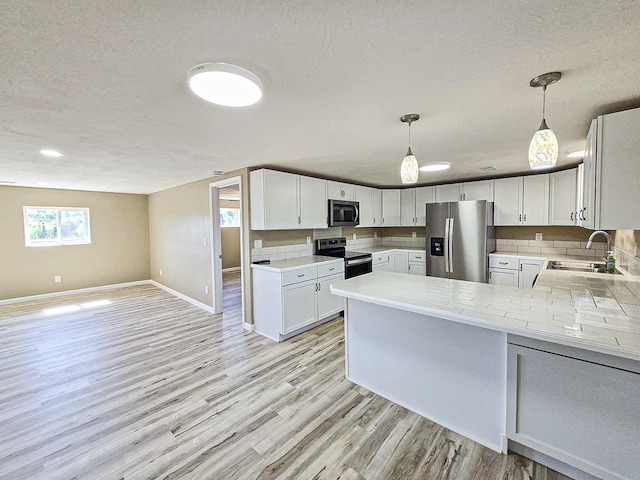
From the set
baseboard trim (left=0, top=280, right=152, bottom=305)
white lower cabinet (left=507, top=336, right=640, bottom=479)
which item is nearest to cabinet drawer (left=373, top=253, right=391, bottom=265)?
white lower cabinet (left=507, top=336, right=640, bottom=479)

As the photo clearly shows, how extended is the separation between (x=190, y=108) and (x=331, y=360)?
255 centimetres

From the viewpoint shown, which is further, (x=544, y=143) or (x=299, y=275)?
(x=299, y=275)

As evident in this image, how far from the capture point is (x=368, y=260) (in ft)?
14.7

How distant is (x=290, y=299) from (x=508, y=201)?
3.63m

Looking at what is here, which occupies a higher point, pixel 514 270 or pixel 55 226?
pixel 55 226

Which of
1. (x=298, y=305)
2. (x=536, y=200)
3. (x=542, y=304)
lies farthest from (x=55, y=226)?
(x=536, y=200)

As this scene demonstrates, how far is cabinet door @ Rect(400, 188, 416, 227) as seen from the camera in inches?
209

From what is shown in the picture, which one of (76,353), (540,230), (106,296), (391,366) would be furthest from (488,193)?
(106,296)

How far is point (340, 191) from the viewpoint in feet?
14.5

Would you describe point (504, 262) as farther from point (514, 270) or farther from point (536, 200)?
point (536, 200)

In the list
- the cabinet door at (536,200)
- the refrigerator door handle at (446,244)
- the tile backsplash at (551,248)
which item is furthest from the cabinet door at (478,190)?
the tile backsplash at (551,248)

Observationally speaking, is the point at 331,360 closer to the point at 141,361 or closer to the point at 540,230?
the point at 141,361

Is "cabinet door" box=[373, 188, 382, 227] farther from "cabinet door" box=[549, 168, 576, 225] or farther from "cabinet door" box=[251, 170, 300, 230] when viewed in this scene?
"cabinet door" box=[549, 168, 576, 225]

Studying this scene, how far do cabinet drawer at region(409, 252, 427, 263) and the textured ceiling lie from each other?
2588 mm
